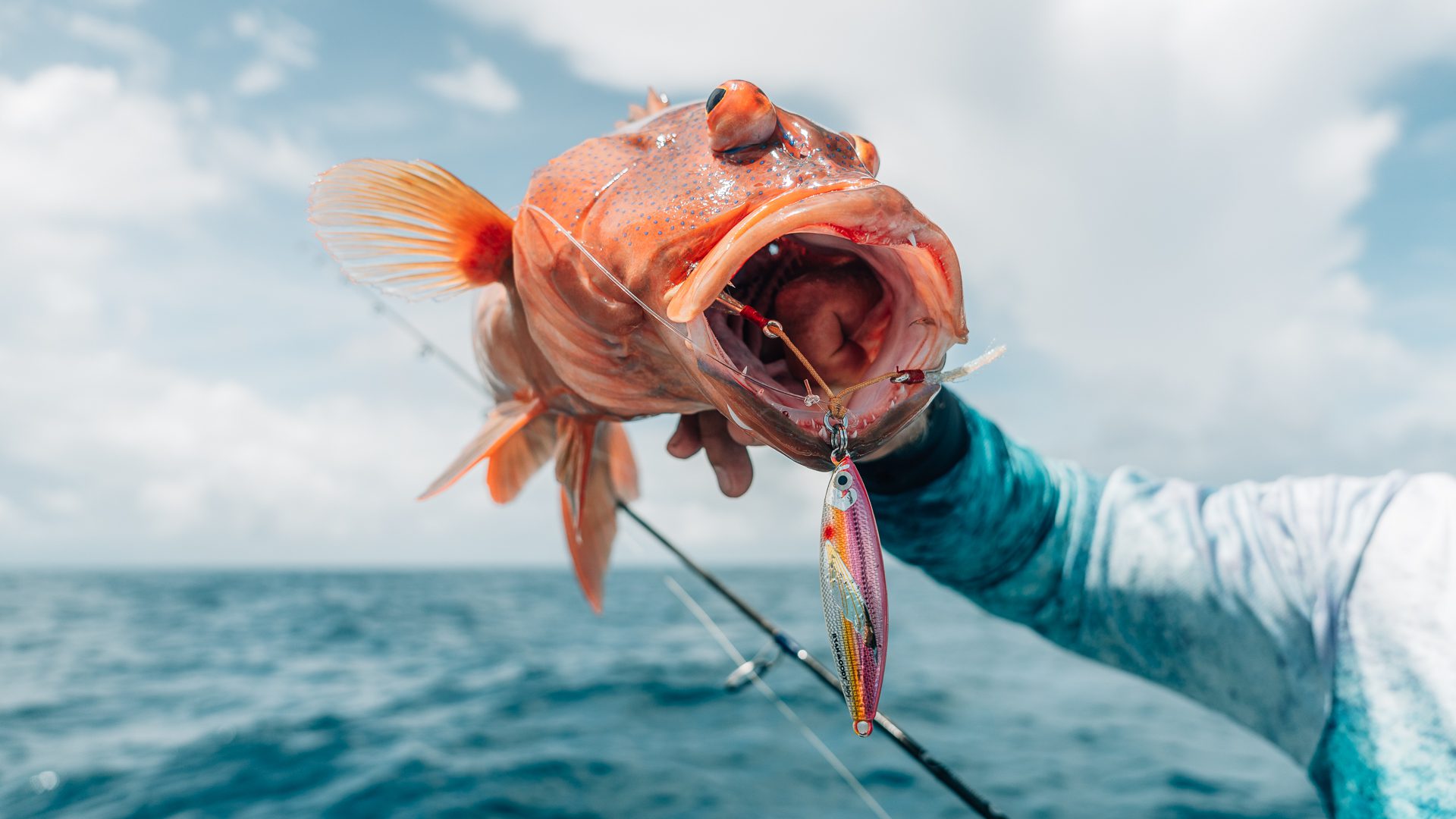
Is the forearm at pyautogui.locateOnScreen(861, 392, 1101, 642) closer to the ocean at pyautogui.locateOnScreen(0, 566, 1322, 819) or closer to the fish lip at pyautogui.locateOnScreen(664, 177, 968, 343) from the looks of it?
the fish lip at pyautogui.locateOnScreen(664, 177, 968, 343)

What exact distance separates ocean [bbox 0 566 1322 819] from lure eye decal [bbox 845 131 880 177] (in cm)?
359

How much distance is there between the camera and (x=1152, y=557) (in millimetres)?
2320

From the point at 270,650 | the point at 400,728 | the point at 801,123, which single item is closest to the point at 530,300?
Result: the point at 801,123

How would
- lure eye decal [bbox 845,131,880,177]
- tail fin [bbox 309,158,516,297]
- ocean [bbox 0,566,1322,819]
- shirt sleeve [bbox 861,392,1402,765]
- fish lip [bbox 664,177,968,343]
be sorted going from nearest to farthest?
1. fish lip [bbox 664,177,968,343]
2. lure eye decal [bbox 845,131,880,177]
3. tail fin [bbox 309,158,516,297]
4. shirt sleeve [bbox 861,392,1402,765]
5. ocean [bbox 0,566,1322,819]

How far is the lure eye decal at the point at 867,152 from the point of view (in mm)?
1559

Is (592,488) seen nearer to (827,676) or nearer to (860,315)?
(827,676)

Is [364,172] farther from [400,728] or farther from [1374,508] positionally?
[400,728]

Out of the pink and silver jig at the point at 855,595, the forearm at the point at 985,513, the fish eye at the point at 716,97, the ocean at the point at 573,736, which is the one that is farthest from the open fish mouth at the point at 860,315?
the ocean at the point at 573,736

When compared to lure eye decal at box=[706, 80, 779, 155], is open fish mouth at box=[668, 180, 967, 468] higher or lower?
lower

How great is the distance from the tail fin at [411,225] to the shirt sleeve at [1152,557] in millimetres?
1095

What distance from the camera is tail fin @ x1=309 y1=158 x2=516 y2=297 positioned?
5.82 feet

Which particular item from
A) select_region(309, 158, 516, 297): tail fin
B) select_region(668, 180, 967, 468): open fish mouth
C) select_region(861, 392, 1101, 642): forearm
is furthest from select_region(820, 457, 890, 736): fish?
select_region(309, 158, 516, 297): tail fin

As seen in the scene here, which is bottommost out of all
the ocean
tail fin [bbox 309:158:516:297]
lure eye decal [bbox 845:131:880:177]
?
the ocean

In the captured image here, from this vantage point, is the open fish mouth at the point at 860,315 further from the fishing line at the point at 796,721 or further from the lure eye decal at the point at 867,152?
the fishing line at the point at 796,721
